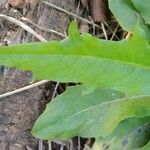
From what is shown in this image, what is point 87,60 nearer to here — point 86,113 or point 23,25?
point 86,113

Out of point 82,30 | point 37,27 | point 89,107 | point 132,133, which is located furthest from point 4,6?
point 132,133

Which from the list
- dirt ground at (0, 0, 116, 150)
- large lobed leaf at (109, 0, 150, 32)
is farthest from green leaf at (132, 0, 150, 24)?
dirt ground at (0, 0, 116, 150)

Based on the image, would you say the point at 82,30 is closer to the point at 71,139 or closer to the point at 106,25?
the point at 106,25

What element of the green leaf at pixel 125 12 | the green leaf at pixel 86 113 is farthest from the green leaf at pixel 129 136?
the green leaf at pixel 125 12

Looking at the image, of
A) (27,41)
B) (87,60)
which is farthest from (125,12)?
(87,60)

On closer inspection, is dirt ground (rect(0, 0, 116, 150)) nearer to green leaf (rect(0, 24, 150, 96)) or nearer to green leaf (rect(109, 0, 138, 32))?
green leaf (rect(109, 0, 138, 32))

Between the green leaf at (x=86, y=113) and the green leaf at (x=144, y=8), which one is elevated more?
the green leaf at (x=144, y=8)

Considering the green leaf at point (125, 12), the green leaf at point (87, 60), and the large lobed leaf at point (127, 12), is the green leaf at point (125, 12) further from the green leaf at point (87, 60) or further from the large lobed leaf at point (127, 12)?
the green leaf at point (87, 60)
